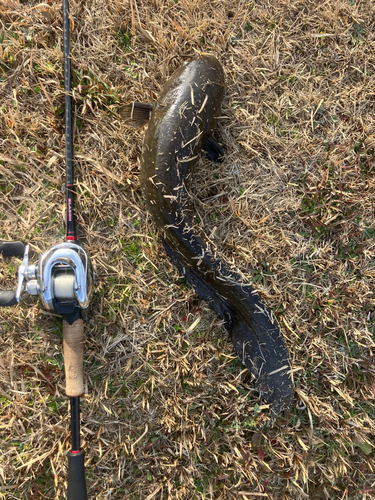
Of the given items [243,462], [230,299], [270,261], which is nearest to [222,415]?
[243,462]

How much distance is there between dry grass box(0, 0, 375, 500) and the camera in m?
2.29

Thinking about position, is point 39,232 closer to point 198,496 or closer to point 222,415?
point 222,415

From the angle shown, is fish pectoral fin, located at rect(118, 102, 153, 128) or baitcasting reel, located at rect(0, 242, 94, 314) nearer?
baitcasting reel, located at rect(0, 242, 94, 314)

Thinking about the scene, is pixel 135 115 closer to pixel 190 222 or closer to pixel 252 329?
pixel 190 222

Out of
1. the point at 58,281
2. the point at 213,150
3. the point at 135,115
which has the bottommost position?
the point at 58,281

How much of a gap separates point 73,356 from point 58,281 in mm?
563

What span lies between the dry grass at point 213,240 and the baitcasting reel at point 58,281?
37 centimetres

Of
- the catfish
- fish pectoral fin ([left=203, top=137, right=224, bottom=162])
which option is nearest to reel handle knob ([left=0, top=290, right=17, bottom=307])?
the catfish

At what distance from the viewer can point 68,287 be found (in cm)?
193

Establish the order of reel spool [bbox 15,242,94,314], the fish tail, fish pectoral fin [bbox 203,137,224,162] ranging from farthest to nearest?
fish pectoral fin [bbox 203,137,224,162] < the fish tail < reel spool [bbox 15,242,94,314]

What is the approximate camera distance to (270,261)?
2428mm

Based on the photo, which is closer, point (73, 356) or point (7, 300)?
point (7, 300)

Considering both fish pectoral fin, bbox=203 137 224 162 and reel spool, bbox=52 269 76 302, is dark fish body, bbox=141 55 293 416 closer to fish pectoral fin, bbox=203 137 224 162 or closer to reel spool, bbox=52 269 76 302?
fish pectoral fin, bbox=203 137 224 162

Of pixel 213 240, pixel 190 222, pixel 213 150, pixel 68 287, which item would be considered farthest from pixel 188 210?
pixel 68 287
